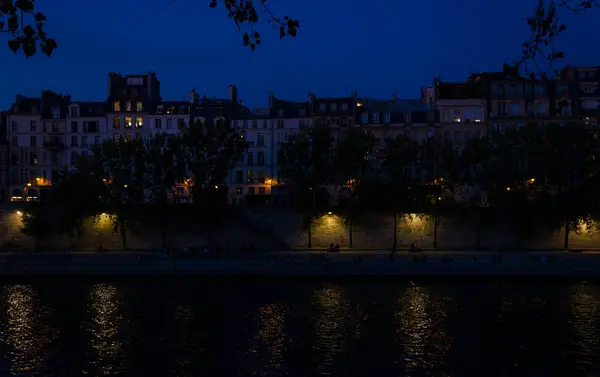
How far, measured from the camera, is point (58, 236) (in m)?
51.8

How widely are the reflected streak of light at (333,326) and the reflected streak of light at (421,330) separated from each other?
191 cm

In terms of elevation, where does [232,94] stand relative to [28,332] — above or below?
above

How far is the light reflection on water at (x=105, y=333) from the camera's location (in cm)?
2237

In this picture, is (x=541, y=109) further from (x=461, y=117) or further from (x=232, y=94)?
(x=232, y=94)

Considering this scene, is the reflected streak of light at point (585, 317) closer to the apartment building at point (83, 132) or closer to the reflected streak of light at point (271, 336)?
the reflected streak of light at point (271, 336)

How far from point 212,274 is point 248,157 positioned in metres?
27.2

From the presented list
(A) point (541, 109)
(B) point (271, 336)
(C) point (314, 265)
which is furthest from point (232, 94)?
(B) point (271, 336)

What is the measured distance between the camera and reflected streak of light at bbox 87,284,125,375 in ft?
74.2

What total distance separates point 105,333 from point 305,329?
8.28 metres

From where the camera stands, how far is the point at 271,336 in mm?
25984

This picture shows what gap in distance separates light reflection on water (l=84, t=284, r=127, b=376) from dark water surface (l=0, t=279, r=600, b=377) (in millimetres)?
68

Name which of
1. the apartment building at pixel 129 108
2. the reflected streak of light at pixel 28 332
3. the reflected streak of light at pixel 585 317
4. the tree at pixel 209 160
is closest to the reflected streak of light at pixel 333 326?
the reflected streak of light at pixel 585 317

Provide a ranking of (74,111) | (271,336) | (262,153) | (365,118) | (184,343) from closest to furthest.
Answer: (184,343) < (271,336) < (365,118) < (262,153) < (74,111)

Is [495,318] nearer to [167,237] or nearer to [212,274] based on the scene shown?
[212,274]
